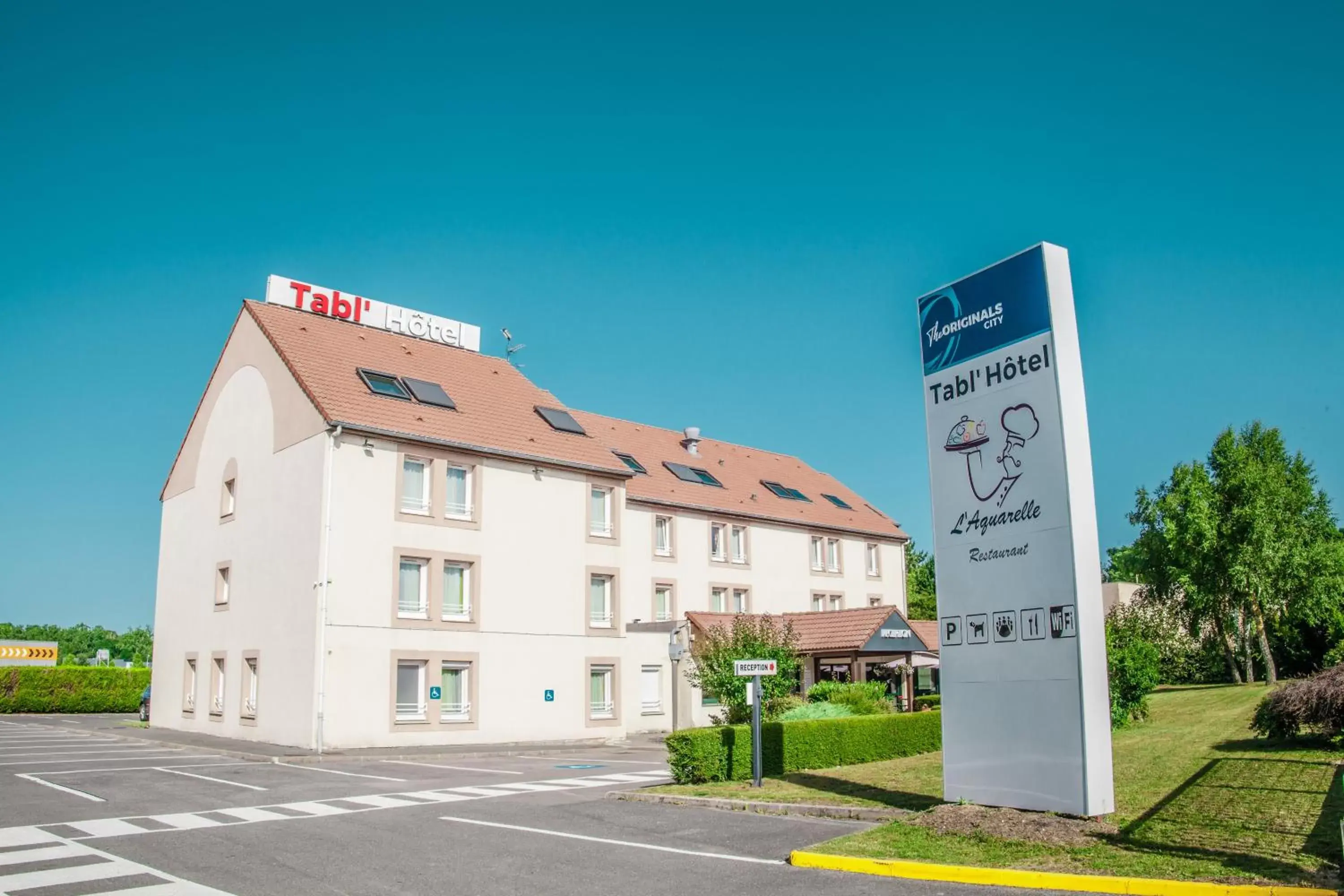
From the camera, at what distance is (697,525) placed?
141ft

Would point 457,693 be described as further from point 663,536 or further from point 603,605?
point 663,536

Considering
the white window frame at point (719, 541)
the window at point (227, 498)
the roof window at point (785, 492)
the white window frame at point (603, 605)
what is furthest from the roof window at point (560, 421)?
the roof window at point (785, 492)

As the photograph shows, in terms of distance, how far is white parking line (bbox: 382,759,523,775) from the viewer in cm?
2286

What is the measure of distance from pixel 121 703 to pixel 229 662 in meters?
30.7

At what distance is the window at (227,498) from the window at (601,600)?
12.0 m

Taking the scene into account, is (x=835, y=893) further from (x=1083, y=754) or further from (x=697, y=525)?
(x=697, y=525)

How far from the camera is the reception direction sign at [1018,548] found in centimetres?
1230

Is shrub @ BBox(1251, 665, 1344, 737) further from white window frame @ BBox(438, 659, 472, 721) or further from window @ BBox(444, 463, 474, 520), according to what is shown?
window @ BBox(444, 463, 474, 520)

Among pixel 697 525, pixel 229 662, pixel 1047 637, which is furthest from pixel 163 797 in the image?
pixel 697 525

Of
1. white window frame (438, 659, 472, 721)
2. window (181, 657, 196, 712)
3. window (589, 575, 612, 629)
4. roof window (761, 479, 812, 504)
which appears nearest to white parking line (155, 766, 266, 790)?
white window frame (438, 659, 472, 721)

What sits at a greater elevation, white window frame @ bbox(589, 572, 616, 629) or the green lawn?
white window frame @ bbox(589, 572, 616, 629)

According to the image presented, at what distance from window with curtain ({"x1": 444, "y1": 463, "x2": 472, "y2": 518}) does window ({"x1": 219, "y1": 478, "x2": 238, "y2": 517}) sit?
25.7 ft

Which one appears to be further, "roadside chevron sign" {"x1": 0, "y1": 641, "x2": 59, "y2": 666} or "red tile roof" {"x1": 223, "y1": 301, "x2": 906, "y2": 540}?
"roadside chevron sign" {"x1": 0, "y1": 641, "x2": 59, "y2": 666}

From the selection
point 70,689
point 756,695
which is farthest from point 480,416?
point 70,689
